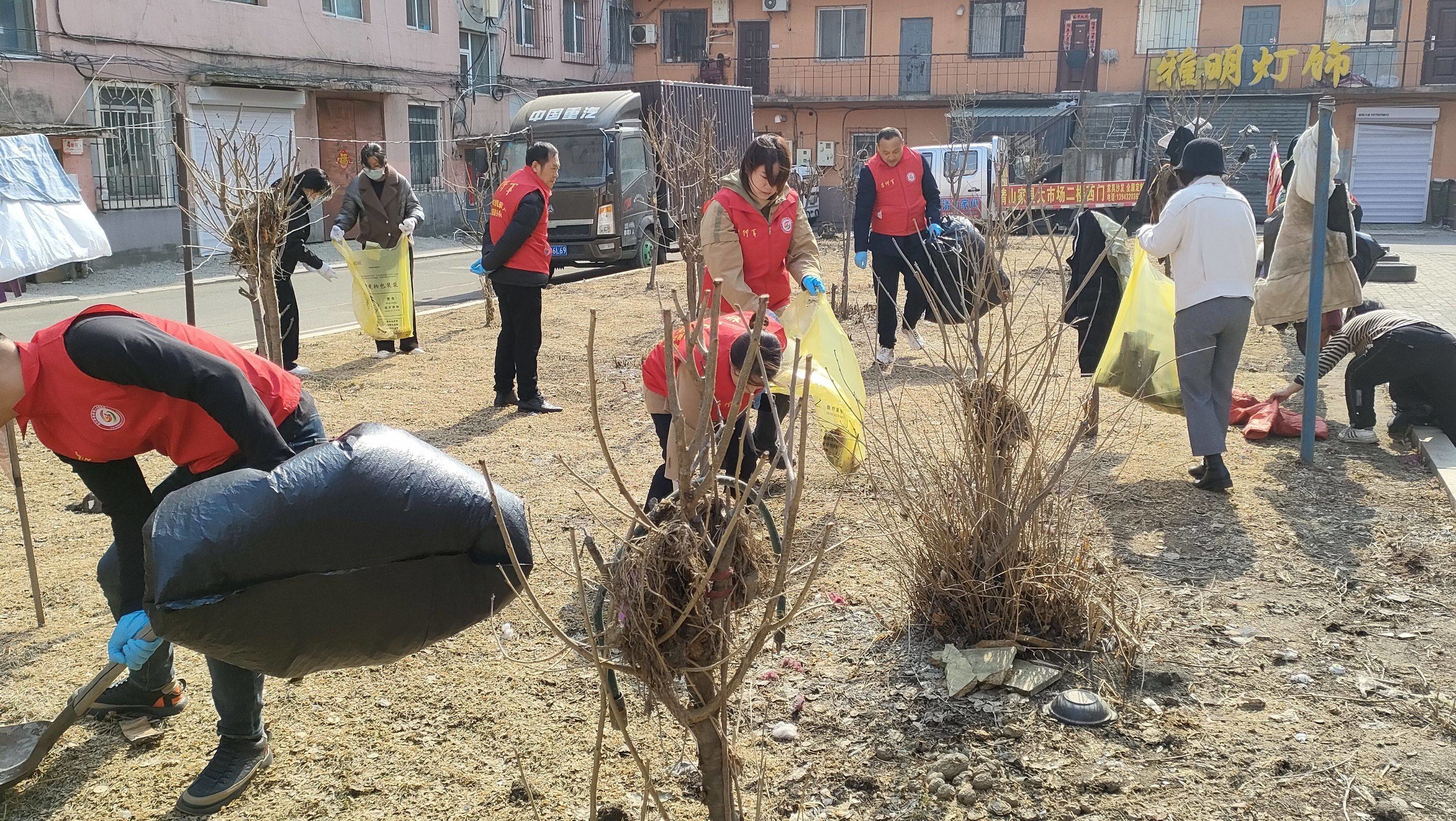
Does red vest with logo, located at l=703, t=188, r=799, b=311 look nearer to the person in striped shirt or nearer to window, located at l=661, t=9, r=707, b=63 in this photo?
the person in striped shirt

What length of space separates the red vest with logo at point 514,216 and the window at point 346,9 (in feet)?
50.7

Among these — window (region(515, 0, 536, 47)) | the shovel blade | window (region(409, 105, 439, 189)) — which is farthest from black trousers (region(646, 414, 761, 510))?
window (region(515, 0, 536, 47))

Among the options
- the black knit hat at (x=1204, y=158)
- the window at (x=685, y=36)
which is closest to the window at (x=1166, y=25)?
the window at (x=685, y=36)

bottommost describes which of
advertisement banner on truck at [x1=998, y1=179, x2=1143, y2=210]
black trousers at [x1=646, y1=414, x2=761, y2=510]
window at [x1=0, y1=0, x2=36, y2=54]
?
black trousers at [x1=646, y1=414, x2=761, y2=510]

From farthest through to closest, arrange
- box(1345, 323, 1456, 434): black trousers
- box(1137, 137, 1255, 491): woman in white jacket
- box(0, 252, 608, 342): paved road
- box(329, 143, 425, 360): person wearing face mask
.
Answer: box(0, 252, 608, 342): paved road, box(329, 143, 425, 360): person wearing face mask, box(1345, 323, 1456, 434): black trousers, box(1137, 137, 1255, 491): woman in white jacket

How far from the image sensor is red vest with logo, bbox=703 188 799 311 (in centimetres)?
482

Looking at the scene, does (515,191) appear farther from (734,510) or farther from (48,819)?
(734,510)

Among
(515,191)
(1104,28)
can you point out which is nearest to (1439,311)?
(515,191)

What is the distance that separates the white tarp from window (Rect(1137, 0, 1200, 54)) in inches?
1044

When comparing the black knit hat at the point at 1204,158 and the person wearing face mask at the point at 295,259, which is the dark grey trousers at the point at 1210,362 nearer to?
the black knit hat at the point at 1204,158

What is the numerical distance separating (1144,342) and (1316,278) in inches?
29.3

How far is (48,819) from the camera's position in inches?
96.0

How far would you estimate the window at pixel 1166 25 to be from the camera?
26922 mm

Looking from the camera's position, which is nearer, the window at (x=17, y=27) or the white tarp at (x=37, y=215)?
the white tarp at (x=37, y=215)
